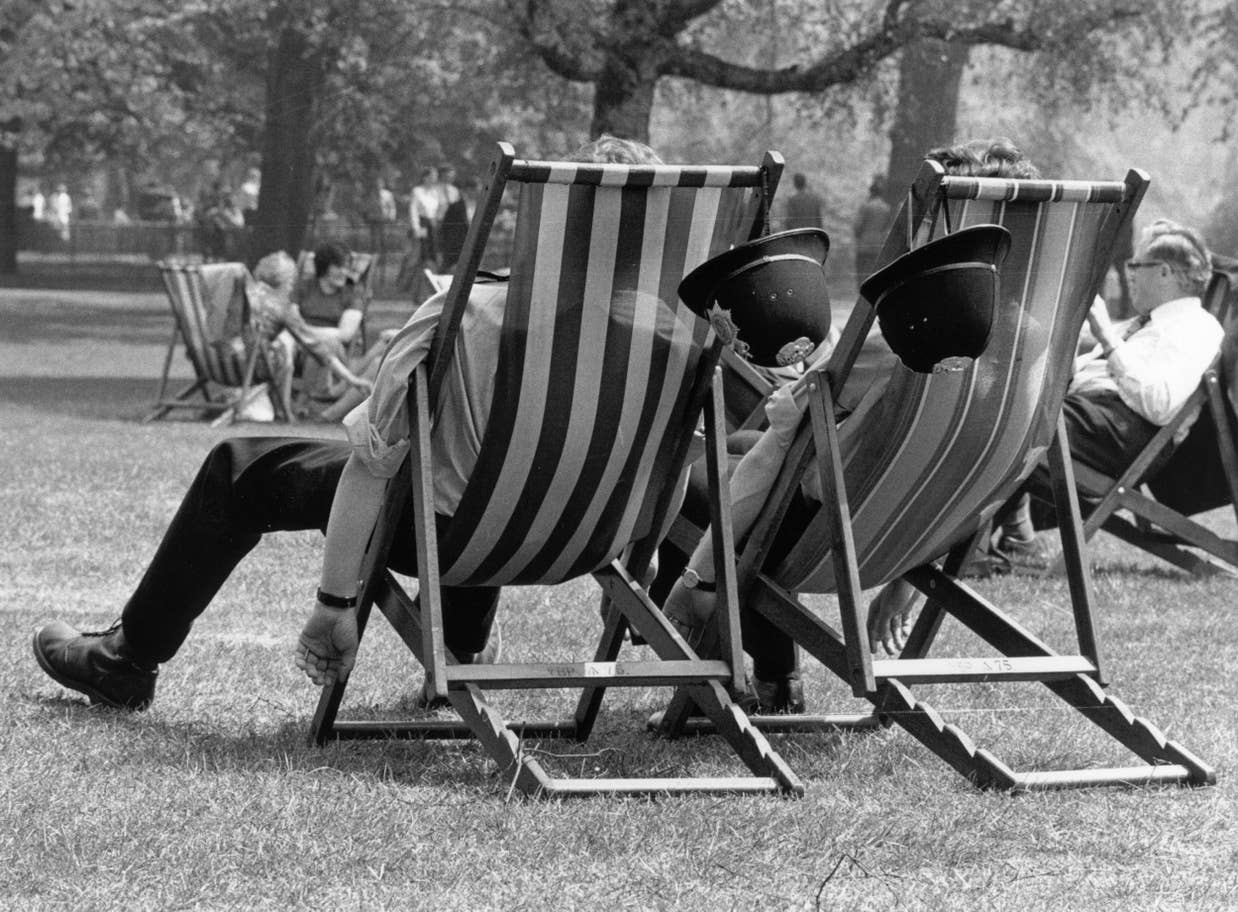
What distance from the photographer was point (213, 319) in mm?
13328

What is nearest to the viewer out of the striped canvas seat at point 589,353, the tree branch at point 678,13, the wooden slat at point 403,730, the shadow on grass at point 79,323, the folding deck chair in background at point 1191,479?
the striped canvas seat at point 589,353

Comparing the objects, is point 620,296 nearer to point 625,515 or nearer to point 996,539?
point 625,515

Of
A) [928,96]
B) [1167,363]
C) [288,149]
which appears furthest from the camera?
[288,149]

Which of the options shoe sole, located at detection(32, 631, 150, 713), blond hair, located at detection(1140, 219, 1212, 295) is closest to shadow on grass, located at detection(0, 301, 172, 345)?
blond hair, located at detection(1140, 219, 1212, 295)

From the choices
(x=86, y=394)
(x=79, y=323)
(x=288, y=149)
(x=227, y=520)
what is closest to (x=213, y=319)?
(x=86, y=394)

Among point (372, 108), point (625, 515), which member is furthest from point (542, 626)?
point (372, 108)

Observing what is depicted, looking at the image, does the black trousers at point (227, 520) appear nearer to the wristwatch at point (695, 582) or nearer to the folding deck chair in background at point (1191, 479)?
the wristwatch at point (695, 582)

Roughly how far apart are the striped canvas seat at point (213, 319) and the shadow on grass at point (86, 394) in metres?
0.54

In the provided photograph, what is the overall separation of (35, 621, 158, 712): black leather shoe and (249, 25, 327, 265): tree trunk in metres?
18.7

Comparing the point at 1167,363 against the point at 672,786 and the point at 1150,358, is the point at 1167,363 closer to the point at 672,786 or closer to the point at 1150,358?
the point at 1150,358

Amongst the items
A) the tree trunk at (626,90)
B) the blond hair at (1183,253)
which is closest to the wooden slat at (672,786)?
the blond hair at (1183,253)

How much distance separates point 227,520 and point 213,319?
30.4 feet

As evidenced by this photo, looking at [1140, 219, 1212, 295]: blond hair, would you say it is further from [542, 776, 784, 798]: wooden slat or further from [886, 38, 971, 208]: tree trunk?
[886, 38, 971, 208]: tree trunk

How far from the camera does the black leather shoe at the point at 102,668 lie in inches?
179
